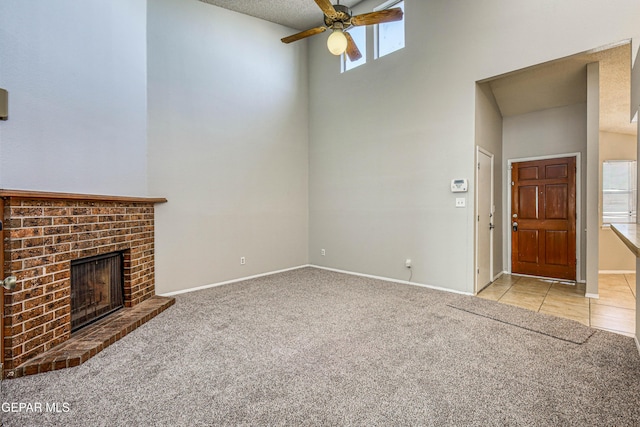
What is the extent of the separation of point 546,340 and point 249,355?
258cm

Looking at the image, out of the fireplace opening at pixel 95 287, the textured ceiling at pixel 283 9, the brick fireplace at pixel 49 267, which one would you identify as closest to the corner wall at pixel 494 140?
the textured ceiling at pixel 283 9

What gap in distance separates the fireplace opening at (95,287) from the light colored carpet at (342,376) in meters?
0.53

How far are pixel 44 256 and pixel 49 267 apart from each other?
0.34 feet

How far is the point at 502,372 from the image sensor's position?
2.15 meters

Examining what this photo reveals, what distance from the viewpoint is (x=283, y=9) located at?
16.0 ft

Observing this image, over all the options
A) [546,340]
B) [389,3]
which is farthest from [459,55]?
[546,340]

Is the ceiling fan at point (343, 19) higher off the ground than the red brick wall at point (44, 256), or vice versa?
the ceiling fan at point (343, 19)

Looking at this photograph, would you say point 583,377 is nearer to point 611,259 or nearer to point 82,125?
point 611,259

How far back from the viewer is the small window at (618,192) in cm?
538

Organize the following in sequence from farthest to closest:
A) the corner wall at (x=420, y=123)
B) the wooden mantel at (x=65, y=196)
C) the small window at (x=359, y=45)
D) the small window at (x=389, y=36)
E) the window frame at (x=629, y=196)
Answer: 1. the window frame at (x=629, y=196)
2. the small window at (x=359, y=45)
3. the small window at (x=389, y=36)
4. the corner wall at (x=420, y=123)
5. the wooden mantel at (x=65, y=196)

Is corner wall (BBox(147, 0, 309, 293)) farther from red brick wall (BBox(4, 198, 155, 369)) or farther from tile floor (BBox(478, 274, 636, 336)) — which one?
tile floor (BBox(478, 274, 636, 336))

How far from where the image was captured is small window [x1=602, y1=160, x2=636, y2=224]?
5379mm

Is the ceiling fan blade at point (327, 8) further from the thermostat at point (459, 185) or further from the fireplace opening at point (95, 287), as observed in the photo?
the fireplace opening at point (95, 287)

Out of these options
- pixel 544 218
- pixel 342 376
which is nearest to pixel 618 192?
pixel 544 218
